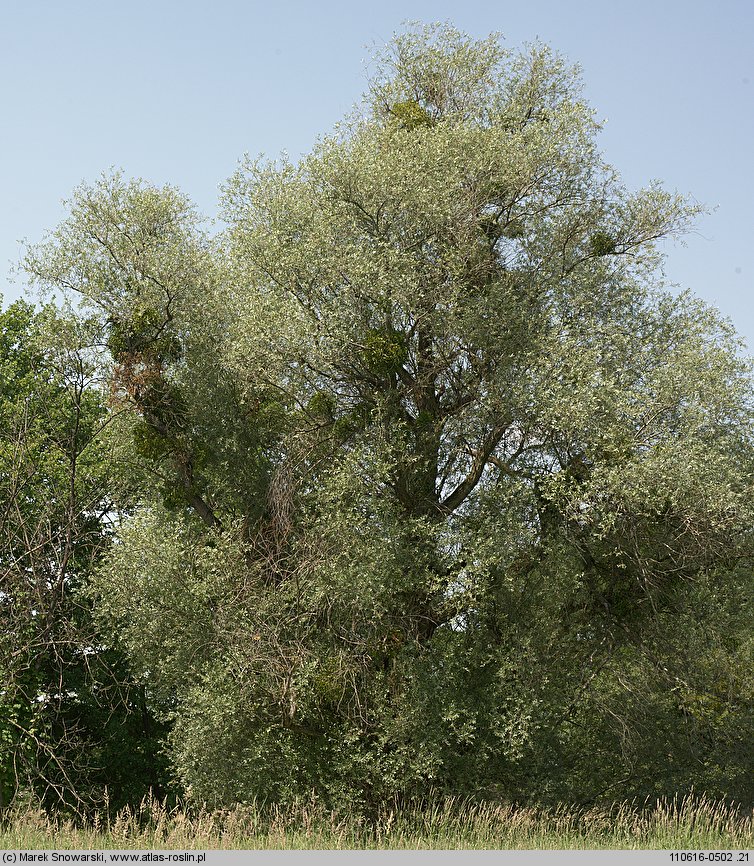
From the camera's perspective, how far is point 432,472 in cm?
2431

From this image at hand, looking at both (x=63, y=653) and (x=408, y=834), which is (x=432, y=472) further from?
(x=63, y=653)

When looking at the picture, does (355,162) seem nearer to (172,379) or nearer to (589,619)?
(172,379)

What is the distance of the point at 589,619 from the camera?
24.1 m

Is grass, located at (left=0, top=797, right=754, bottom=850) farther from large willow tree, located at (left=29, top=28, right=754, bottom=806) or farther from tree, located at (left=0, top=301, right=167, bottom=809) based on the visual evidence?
tree, located at (left=0, top=301, right=167, bottom=809)

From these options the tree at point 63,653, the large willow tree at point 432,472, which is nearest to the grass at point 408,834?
the large willow tree at point 432,472

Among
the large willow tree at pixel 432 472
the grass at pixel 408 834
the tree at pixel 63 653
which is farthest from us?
the tree at pixel 63 653

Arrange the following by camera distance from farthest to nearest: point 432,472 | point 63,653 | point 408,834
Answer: point 63,653 → point 432,472 → point 408,834

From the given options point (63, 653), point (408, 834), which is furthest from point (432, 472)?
point (63, 653)

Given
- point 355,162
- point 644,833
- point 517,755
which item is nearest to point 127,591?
point 517,755

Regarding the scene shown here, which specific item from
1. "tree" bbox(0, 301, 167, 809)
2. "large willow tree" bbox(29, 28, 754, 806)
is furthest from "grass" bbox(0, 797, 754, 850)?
"tree" bbox(0, 301, 167, 809)

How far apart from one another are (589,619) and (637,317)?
7.86 meters

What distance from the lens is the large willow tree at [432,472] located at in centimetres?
2184

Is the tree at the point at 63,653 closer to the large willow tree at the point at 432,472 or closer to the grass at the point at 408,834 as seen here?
the large willow tree at the point at 432,472

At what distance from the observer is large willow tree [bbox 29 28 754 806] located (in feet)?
71.7
